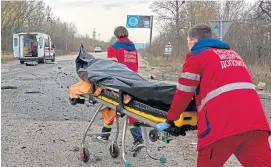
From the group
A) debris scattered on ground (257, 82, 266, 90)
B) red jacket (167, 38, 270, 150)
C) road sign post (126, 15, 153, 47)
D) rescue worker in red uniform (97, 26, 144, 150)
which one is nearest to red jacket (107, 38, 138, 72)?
rescue worker in red uniform (97, 26, 144, 150)

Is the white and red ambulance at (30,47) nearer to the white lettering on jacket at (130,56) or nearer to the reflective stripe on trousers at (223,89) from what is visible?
the white lettering on jacket at (130,56)

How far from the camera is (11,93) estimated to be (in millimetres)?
12156

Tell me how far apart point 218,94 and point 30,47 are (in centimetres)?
3156

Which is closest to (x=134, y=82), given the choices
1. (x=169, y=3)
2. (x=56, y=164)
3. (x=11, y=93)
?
(x=56, y=164)

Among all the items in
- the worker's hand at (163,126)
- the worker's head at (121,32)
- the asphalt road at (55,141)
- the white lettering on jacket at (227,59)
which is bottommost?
the asphalt road at (55,141)

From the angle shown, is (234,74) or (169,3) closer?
(234,74)

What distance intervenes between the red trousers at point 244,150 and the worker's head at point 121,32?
311cm

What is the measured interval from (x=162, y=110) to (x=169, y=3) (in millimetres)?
51858

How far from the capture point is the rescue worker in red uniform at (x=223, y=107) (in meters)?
2.91

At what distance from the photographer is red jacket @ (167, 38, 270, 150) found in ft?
9.55

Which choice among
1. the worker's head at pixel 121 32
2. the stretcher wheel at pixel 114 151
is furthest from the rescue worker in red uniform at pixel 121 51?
the stretcher wheel at pixel 114 151

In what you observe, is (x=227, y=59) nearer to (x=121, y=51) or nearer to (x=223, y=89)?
(x=223, y=89)

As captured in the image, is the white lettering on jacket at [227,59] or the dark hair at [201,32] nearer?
the white lettering on jacket at [227,59]

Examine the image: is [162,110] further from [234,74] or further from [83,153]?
[83,153]
